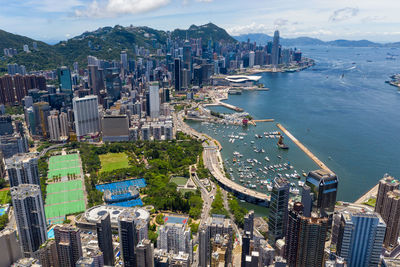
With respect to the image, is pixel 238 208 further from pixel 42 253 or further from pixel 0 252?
pixel 0 252

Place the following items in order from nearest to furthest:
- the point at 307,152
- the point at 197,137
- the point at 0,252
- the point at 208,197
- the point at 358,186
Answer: the point at 0,252
the point at 208,197
the point at 358,186
the point at 307,152
the point at 197,137

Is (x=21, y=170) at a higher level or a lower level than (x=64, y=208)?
higher

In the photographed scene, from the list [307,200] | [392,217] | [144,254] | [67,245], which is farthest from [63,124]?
[392,217]

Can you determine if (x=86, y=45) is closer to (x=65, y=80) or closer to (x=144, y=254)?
(x=65, y=80)

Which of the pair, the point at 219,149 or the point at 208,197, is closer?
the point at 208,197

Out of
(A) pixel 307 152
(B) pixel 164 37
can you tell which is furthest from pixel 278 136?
A: (B) pixel 164 37

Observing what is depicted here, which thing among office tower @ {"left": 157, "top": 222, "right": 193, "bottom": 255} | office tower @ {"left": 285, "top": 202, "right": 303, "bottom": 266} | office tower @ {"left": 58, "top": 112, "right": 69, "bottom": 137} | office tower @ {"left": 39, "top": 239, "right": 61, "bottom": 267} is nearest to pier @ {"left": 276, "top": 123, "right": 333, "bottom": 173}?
office tower @ {"left": 285, "top": 202, "right": 303, "bottom": 266}

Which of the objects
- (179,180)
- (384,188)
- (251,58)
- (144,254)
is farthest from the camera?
(251,58)
